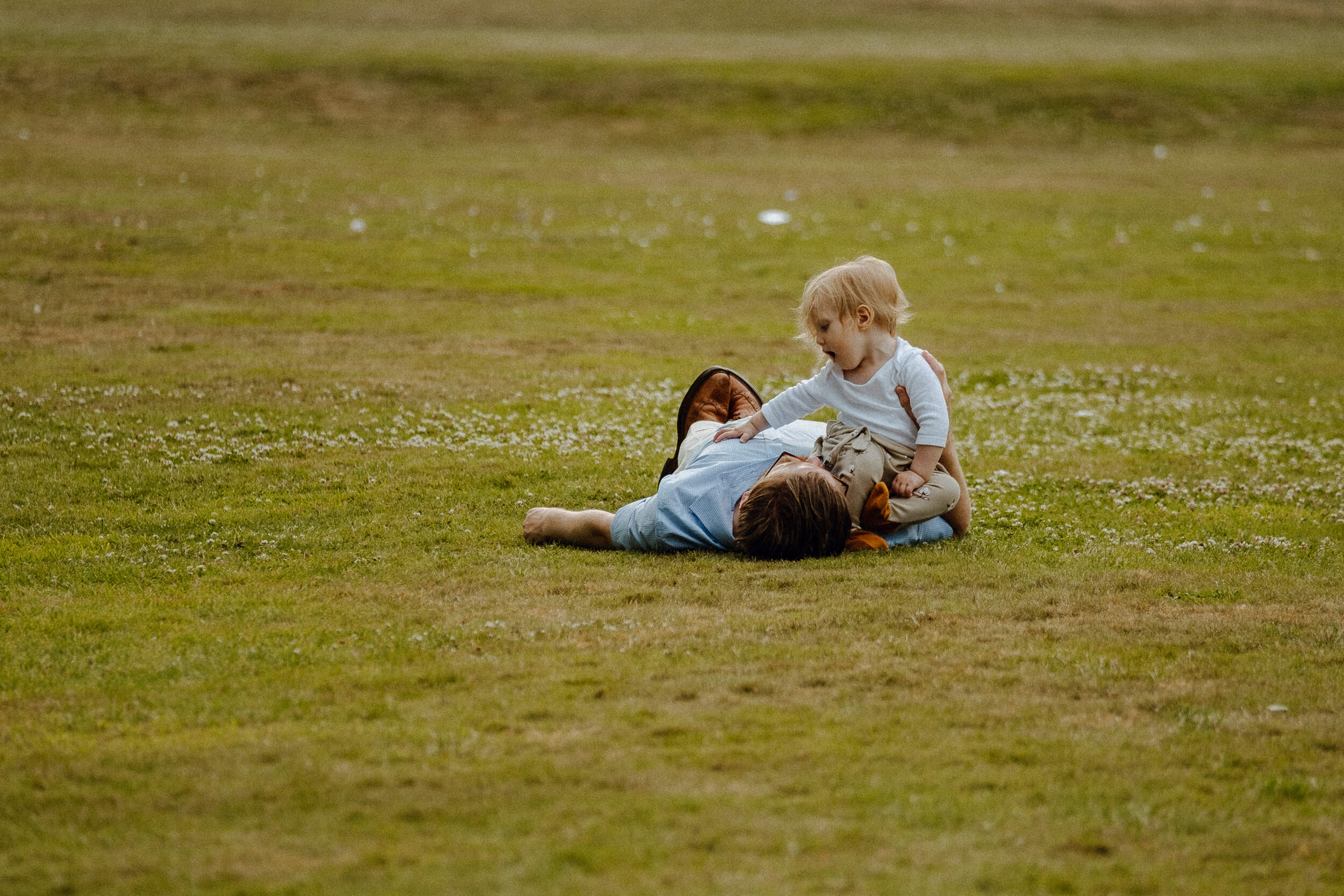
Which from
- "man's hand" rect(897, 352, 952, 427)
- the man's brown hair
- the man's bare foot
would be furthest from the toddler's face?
the man's bare foot

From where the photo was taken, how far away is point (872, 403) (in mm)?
8945

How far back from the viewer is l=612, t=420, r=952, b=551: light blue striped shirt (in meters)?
8.73

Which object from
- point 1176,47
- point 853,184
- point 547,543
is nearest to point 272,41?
point 853,184

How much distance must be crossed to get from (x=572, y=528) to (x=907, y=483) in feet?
7.53

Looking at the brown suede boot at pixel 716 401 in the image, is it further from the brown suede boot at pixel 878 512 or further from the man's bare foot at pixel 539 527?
the brown suede boot at pixel 878 512

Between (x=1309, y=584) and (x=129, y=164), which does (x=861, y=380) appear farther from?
(x=129, y=164)

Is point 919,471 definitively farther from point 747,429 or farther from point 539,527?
point 539,527

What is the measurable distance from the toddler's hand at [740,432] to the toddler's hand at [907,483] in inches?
41.6

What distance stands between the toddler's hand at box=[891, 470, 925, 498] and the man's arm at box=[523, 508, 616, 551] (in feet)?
6.37

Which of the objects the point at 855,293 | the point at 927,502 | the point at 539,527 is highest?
the point at 855,293

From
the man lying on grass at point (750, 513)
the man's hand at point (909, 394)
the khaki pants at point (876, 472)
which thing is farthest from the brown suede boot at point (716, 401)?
the man's hand at point (909, 394)

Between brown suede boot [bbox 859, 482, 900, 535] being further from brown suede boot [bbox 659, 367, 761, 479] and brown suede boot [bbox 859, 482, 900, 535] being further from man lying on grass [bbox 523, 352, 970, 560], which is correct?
brown suede boot [bbox 659, 367, 761, 479]

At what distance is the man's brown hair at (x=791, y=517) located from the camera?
8.41 meters

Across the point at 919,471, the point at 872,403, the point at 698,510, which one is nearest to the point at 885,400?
the point at 872,403
